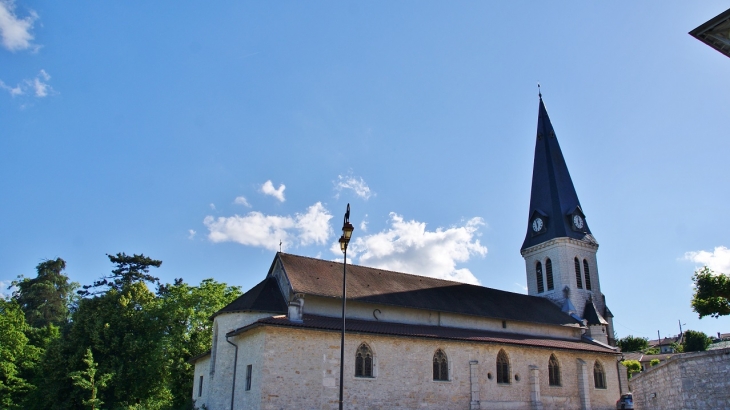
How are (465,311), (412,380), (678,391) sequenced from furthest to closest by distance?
(465,311) → (412,380) → (678,391)

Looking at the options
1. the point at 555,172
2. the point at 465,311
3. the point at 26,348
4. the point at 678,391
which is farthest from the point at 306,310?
the point at 555,172

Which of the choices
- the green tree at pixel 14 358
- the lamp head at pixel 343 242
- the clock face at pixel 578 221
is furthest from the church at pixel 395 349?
the green tree at pixel 14 358

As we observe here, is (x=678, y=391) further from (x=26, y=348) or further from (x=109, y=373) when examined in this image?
(x=26, y=348)

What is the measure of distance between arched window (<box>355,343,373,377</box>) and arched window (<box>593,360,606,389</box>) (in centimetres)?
1577

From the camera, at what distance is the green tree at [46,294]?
55625mm

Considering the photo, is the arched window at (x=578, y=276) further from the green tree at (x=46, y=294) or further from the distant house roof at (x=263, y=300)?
the green tree at (x=46, y=294)

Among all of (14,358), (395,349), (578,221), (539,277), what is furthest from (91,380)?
(578,221)

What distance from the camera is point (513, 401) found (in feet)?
89.8

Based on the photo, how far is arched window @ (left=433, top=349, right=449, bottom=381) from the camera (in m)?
25.7

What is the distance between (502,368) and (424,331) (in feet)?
17.4

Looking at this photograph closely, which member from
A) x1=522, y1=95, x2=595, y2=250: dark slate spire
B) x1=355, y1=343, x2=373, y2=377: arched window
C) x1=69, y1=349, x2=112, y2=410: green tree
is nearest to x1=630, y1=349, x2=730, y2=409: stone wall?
x1=355, y1=343, x2=373, y2=377: arched window

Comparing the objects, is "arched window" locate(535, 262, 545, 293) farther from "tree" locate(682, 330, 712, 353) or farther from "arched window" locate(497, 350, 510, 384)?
"tree" locate(682, 330, 712, 353)

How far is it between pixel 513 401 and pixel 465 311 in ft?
17.3

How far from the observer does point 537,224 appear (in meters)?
42.5
